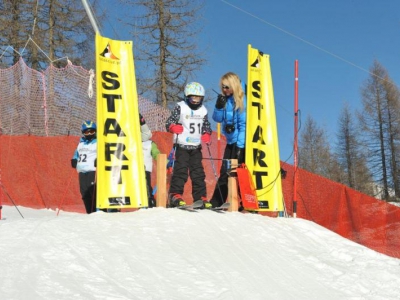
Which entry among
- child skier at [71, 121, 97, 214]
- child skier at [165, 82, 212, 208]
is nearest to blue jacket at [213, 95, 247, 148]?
child skier at [165, 82, 212, 208]

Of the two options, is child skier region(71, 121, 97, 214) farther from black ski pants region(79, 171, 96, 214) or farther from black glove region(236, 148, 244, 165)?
black glove region(236, 148, 244, 165)

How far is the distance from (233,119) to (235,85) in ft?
1.56

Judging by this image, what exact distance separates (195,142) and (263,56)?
1.73 metres

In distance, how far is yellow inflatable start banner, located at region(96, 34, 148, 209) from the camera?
18.7 ft

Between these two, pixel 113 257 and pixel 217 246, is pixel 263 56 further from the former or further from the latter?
pixel 113 257

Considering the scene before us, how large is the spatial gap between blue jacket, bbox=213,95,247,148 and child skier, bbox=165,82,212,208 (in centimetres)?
40

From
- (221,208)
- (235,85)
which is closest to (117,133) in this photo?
(221,208)

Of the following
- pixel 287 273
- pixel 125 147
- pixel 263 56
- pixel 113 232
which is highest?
pixel 263 56

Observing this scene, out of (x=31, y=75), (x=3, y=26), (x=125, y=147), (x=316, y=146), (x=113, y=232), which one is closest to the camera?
(x=113, y=232)

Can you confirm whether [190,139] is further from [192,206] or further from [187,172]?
[192,206]

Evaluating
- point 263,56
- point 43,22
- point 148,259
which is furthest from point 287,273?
point 43,22

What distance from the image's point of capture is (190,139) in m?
6.40

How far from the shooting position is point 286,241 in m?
5.33

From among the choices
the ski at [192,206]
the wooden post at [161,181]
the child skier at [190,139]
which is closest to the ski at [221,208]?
the child skier at [190,139]
